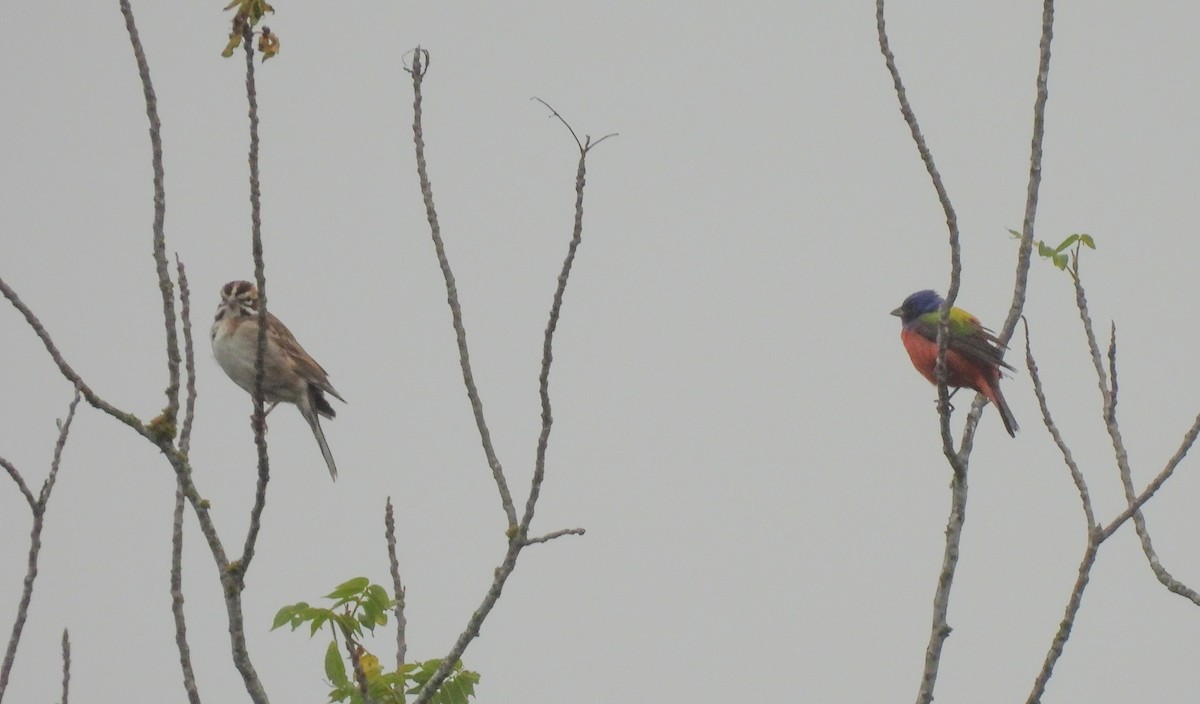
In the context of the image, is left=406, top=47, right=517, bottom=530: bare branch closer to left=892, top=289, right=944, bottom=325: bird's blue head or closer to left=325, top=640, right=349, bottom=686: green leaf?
left=325, top=640, right=349, bottom=686: green leaf

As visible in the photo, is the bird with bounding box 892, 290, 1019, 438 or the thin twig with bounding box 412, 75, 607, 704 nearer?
the thin twig with bounding box 412, 75, 607, 704

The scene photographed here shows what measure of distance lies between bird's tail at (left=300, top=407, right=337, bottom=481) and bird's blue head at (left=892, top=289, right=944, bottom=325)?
480 cm

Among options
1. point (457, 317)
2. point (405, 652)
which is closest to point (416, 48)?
point (457, 317)

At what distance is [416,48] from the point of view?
4.25 metres

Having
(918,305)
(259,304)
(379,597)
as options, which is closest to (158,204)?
(259,304)

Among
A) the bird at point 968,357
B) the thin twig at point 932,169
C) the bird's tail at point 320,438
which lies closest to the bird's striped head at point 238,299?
the bird's tail at point 320,438

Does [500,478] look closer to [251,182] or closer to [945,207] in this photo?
[251,182]

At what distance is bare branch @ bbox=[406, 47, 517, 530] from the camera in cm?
394

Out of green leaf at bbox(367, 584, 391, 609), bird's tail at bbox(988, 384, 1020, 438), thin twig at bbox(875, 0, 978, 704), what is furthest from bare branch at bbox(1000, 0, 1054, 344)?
bird's tail at bbox(988, 384, 1020, 438)

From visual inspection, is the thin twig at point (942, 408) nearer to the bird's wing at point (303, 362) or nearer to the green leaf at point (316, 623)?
the green leaf at point (316, 623)

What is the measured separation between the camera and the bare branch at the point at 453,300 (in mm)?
3939

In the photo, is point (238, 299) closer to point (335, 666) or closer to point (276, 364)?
Answer: point (276, 364)

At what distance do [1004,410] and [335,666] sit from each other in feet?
21.3

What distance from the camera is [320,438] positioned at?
31.6 feet
